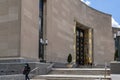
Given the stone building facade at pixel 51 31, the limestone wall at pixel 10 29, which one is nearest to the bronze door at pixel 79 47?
the stone building facade at pixel 51 31

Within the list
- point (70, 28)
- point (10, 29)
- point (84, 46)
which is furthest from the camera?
point (84, 46)

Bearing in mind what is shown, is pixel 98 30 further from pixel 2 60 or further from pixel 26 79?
pixel 26 79

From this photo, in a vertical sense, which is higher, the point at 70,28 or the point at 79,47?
the point at 70,28

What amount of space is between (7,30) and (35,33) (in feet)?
11.0

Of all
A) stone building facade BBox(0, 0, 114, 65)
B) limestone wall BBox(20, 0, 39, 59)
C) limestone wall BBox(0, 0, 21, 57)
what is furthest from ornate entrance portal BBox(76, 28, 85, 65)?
limestone wall BBox(0, 0, 21, 57)

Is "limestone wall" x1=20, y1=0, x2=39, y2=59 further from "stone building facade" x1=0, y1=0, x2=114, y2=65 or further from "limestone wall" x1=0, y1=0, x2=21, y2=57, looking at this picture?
"limestone wall" x1=0, y1=0, x2=21, y2=57

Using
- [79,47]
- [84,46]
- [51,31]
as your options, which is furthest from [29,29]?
[84,46]

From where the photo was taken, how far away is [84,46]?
53.5m

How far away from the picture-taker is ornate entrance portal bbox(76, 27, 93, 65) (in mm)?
52125

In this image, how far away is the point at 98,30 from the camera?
189 ft

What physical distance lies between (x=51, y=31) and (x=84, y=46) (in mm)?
18417

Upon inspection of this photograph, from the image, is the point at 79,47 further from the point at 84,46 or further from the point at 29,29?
the point at 29,29

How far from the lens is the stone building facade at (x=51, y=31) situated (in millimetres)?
28766

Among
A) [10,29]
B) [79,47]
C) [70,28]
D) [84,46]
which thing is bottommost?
Answer: [79,47]
